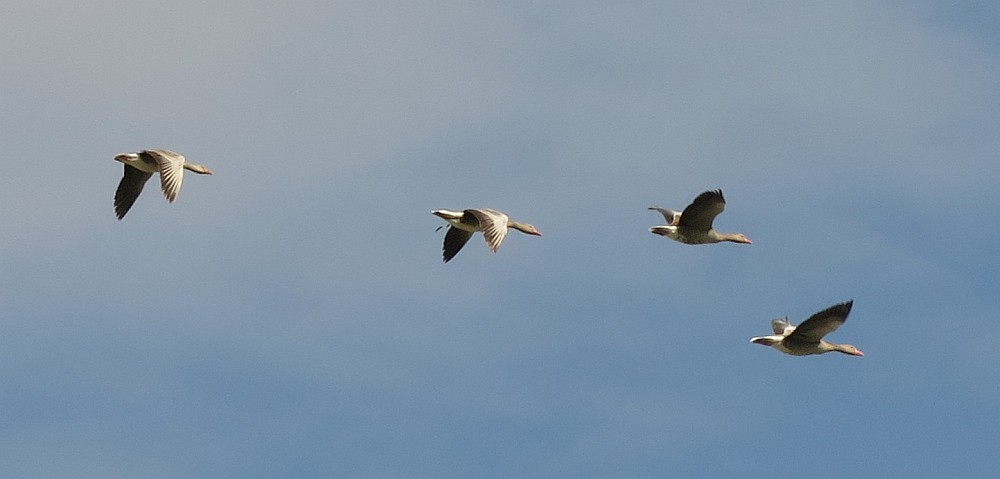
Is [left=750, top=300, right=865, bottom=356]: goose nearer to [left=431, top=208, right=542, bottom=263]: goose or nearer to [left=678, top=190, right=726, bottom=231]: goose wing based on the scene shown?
[left=678, top=190, right=726, bottom=231]: goose wing

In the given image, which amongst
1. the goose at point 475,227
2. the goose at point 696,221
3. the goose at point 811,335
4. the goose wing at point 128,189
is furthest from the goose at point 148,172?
the goose at point 811,335

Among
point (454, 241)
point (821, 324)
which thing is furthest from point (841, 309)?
point (454, 241)

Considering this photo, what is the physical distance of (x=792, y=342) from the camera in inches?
1400

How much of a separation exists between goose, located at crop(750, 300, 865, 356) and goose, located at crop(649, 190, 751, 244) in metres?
2.28

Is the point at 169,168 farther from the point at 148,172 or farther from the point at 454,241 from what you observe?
the point at 454,241

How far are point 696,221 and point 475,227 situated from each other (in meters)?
4.64

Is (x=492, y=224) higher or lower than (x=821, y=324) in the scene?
higher

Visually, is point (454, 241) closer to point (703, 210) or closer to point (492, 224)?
point (492, 224)

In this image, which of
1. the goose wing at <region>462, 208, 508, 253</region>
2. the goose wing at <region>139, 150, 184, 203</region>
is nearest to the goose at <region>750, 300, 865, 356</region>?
the goose wing at <region>462, 208, 508, 253</region>

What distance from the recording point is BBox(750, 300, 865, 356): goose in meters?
33.7

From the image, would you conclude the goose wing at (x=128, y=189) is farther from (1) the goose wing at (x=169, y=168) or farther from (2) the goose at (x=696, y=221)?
(2) the goose at (x=696, y=221)

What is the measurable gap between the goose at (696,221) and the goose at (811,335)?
2282mm

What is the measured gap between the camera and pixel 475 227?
38781 millimetres

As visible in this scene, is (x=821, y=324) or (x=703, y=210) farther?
(x=703, y=210)
